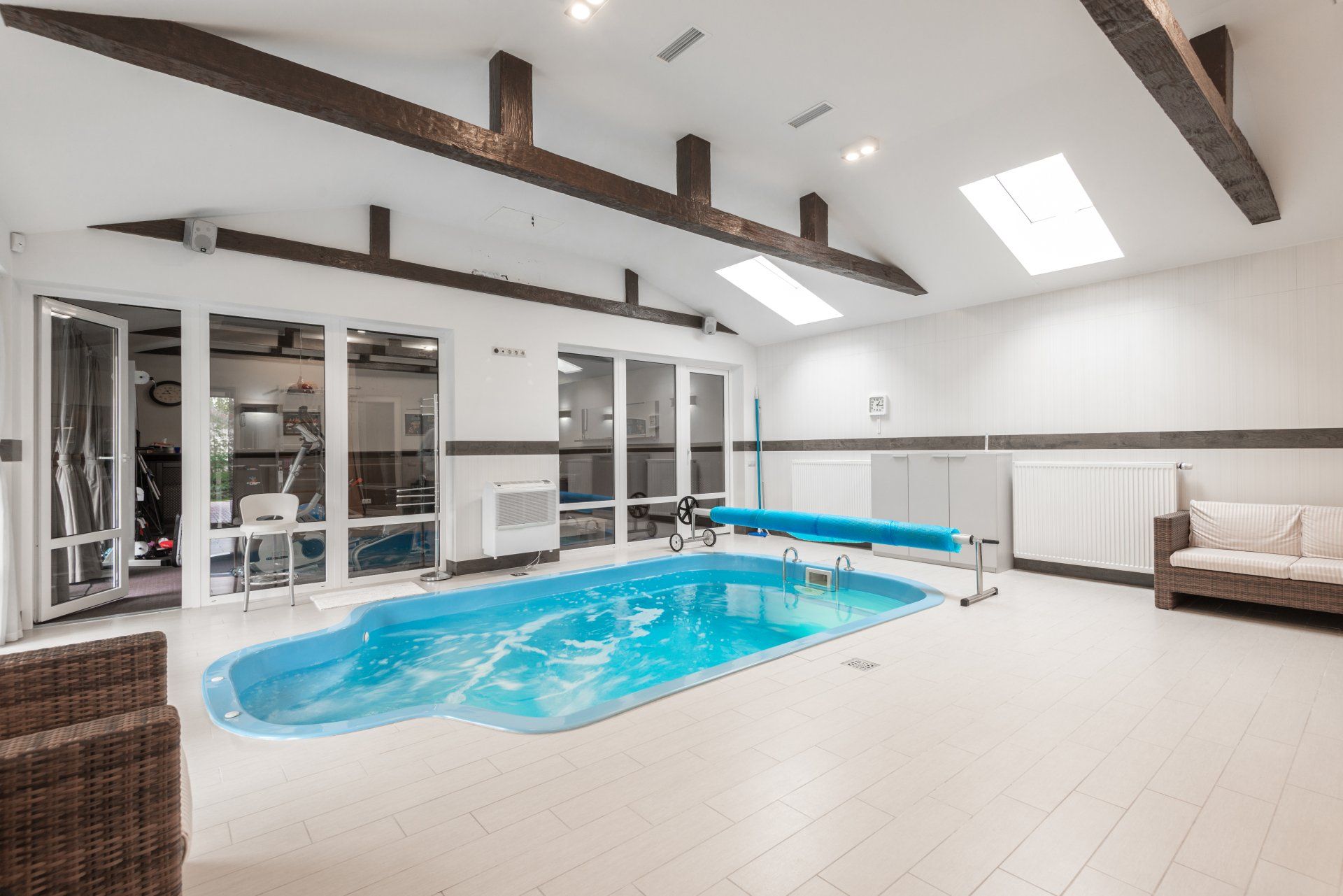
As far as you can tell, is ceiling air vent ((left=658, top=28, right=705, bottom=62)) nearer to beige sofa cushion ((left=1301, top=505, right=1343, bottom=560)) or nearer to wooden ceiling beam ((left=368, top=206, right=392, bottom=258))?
wooden ceiling beam ((left=368, top=206, right=392, bottom=258))

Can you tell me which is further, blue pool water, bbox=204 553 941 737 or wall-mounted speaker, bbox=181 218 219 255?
wall-mounted speaker, bbox=181 218 219 255

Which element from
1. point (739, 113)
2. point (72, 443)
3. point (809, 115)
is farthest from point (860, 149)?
point (72, 443)

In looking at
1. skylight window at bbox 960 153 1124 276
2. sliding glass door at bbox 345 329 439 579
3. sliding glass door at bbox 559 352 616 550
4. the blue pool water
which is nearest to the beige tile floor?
the blue pool water

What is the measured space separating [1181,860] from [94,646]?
3019mm

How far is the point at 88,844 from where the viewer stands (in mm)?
1199

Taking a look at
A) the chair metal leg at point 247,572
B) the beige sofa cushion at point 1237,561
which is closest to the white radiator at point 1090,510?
the beige sofa cushion at point 1237,561

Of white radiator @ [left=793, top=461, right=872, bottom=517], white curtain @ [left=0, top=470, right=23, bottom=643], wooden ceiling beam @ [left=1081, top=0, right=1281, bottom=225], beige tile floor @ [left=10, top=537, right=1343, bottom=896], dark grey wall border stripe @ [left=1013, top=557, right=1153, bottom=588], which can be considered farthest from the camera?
white radiator @ [left=793, top=461, right=872, bottom=517]

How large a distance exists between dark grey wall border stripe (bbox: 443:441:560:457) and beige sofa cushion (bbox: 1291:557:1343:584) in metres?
5.64

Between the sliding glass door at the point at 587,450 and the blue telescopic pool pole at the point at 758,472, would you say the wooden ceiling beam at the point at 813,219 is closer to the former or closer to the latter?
the sliding glass door at the point at 587,450

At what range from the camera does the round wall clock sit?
22.5 ft

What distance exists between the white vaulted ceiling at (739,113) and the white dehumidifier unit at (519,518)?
250 centimetres

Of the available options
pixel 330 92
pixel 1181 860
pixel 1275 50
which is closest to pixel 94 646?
pixel 330 92

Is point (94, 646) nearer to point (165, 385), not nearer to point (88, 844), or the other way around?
point (88, 844)

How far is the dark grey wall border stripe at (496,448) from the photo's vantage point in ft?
19.0
